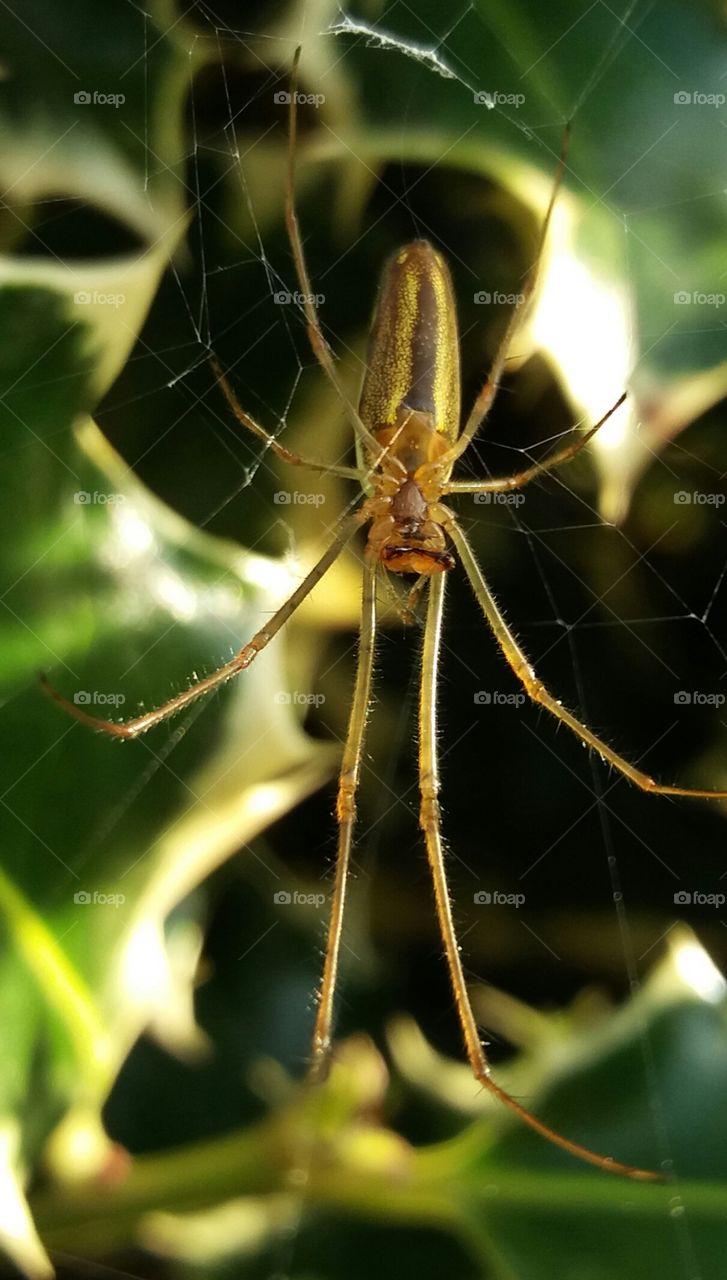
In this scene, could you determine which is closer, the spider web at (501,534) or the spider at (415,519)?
the spider at (415,519)

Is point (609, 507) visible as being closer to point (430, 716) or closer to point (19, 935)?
point (430, 716)

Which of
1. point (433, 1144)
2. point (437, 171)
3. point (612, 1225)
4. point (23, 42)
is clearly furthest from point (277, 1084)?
point (23, 42)
